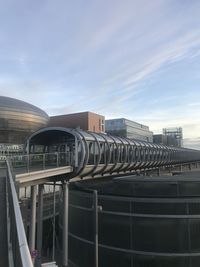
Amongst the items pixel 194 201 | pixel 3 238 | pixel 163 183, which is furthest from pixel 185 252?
pixel 3 238

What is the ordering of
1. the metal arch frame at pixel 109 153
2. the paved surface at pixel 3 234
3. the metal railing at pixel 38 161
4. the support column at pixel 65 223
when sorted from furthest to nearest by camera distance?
1. the metal arch frame at pixel 109 153
2. the support column at pixel 65 223
3. the metal railing at pixel 38 161
4. the paved surface at pixel 3 234

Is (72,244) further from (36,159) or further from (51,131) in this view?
(51,131)

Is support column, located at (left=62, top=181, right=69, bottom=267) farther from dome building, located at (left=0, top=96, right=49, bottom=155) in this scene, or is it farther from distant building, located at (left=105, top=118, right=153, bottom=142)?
distant building, located at (left=105, top=118, right=153, bottom=142)

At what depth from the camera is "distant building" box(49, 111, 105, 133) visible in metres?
84.6

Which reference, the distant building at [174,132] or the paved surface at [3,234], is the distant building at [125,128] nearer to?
the distant building at [174,132]

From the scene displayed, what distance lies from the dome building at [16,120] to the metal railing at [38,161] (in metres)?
51.1

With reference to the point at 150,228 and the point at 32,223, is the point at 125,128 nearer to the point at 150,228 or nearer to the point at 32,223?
the point at 32,223

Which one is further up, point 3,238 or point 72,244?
point 3,238

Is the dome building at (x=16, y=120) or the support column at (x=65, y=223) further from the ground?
the dome building at (x=16, y=120)

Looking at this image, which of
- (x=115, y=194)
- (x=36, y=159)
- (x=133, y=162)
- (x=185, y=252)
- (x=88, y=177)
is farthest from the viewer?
(x=133, y=162)

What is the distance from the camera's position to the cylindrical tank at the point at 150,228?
16.2m

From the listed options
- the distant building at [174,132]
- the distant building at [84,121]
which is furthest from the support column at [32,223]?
the distant building at [174,132]

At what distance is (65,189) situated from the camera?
21.6m

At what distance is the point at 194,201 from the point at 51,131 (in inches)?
492
